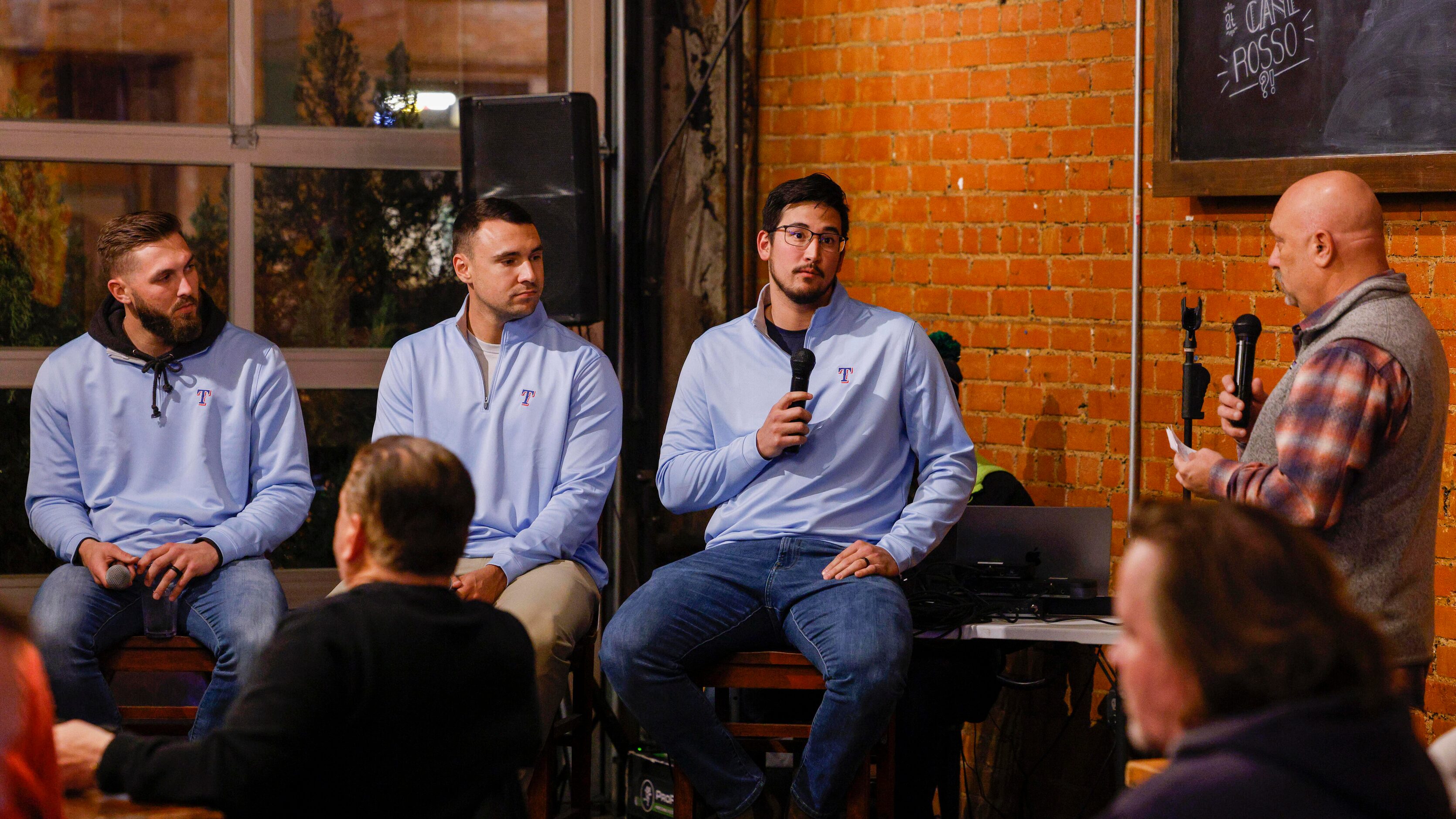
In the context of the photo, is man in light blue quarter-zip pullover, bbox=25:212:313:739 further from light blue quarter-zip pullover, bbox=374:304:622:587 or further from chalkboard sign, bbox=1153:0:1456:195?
chalkboard sign, bbox=1153:0:1456:195

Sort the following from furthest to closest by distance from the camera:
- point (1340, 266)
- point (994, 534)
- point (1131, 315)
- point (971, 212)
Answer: point (971, 212) < point (1131, 315) < point (994, 534) < point (1340, 266)

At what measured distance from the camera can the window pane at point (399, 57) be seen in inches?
156

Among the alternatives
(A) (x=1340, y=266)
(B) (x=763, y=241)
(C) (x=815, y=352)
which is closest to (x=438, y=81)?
(B) (x=763, y=241)

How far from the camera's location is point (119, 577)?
2.98m

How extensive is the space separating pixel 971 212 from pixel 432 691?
8.73ft

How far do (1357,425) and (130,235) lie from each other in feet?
8.99

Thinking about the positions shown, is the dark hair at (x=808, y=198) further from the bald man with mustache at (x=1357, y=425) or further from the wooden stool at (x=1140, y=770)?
the wooden stool at (x=1140, y=770)

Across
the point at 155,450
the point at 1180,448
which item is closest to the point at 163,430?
the point at 155,450

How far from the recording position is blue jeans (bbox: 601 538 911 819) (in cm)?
275

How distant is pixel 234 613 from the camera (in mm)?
2984

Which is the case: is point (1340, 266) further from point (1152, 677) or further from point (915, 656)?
point (1152, 677)

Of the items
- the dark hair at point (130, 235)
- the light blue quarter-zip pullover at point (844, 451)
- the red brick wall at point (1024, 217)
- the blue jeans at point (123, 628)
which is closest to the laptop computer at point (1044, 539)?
the light blue quarter-zip pullover at point (844, 451)

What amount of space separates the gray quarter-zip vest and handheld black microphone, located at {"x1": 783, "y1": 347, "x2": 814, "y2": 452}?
3.24 feet

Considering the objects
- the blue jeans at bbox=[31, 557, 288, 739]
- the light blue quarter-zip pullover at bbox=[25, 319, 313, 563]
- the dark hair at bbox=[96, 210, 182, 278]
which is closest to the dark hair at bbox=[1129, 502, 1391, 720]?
the blue jeans at bbox=[31, 557, 288, 739]
